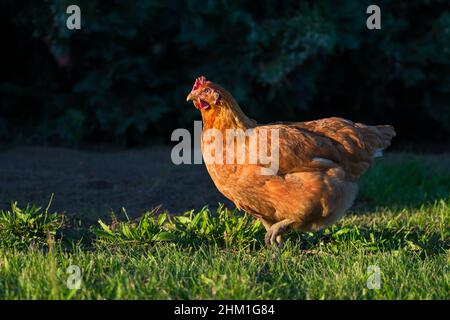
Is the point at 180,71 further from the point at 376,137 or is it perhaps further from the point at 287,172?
the point at 287,172

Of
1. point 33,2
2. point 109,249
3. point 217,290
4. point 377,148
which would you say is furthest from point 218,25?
point 217,290

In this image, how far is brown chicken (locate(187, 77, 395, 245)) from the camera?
498 centimetres

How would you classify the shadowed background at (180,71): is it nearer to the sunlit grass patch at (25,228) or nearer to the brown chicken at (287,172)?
the sunlit grass patch at (25,228)

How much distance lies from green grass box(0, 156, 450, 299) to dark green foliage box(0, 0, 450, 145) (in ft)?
10.2

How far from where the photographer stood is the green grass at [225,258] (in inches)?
158

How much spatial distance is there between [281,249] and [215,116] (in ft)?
3.47

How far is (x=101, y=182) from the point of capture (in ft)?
24.8

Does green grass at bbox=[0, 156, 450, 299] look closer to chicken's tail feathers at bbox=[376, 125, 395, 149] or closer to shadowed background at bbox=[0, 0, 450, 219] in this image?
chicken's tail feathers at bbox=[376, 125, 395, 149]

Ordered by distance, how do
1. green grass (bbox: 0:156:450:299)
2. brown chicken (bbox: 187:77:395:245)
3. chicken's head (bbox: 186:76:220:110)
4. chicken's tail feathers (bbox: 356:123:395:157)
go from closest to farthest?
green grass (bbox: 0:156:450:299) < brown chicken (bbox: 187:77:395:245) < chicken's head (bbox: 186:76:220:110) < chicken's tail feathers (bbox: 356:123:395:157)

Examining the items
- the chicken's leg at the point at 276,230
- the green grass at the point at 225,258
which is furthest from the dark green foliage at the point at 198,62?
the chicken's leg at the point at 276,230

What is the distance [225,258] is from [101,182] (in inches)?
126

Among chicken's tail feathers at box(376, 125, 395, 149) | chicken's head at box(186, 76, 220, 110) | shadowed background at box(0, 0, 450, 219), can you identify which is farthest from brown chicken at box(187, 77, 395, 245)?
shadowed background at box(0, 0, 450, 219)

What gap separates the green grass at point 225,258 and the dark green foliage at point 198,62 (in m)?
3.11

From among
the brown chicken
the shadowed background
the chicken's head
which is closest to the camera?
the brown chicken
